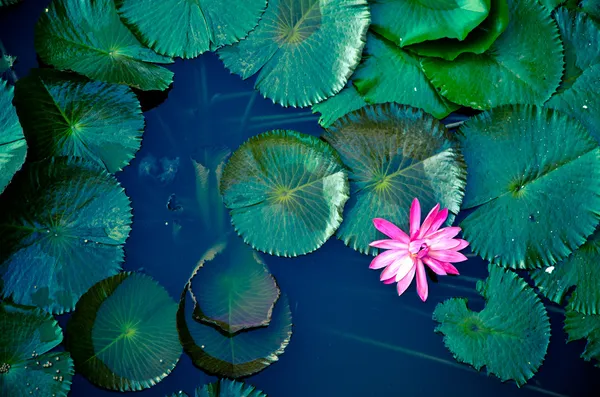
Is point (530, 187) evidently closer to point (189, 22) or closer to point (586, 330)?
point (586, 330)

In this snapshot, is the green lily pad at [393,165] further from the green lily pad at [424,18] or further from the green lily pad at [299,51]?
the green lily pad at [424,18]

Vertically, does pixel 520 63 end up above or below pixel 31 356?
above

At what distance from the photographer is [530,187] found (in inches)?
92.5

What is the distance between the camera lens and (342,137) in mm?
2330

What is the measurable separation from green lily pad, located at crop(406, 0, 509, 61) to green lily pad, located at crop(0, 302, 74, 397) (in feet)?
6.83

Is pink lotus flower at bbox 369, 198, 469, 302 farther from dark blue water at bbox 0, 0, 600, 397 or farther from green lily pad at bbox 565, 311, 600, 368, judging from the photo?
green lily pad at bbox 565, 311, 600, 368

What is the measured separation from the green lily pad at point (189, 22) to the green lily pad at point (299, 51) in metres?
0.06

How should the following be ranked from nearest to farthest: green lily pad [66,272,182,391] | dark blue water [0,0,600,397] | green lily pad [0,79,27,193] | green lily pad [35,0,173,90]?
1. green lily pad [0,79,27,193]
2. green lily pad [66,272,182,391]
3. green lily pad [35,0,173,90]
4. dark blue water [0,0,600,397]

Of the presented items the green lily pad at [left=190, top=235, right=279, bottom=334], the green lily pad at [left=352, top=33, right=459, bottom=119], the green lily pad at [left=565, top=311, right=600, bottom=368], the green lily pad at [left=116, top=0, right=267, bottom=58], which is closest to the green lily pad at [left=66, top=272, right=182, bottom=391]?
the green lily pad at [left=190, top=235, right=279, bottom=334]

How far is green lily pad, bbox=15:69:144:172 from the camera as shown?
224cm

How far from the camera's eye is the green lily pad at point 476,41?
229 centimetres

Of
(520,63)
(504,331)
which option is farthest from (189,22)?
(504,331)

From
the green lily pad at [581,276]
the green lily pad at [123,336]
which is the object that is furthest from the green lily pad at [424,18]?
the green lily pad at [123,336]

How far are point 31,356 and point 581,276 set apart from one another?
256cm
